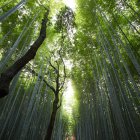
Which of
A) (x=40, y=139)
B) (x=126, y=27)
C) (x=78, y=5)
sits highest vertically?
(x=78, y=5)

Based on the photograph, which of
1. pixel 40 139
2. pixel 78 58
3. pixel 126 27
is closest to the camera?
pixel 126 27

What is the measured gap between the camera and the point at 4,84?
1.56 m

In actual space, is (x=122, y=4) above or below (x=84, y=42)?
below

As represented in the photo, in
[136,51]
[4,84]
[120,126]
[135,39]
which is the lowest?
[4,84]

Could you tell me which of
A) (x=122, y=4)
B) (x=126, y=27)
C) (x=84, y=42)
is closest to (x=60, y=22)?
(x=122, y=4)

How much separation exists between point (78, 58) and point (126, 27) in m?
2.89

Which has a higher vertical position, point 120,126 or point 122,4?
point 122,4

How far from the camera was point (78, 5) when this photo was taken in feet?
25.4

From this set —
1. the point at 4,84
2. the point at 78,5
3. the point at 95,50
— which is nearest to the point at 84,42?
the point at 95,50

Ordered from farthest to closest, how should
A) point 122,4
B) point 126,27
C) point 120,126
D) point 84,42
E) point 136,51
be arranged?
point 84,42
point 126,27
point 136,51
point 122,4
point 120,126

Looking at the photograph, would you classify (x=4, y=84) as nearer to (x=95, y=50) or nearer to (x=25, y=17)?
(x=25, y=17)

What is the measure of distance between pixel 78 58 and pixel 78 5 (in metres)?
2.71

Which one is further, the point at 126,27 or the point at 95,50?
the point at 95,50

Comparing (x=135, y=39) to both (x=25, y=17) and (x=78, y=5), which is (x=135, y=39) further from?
(x=25, y=17)
